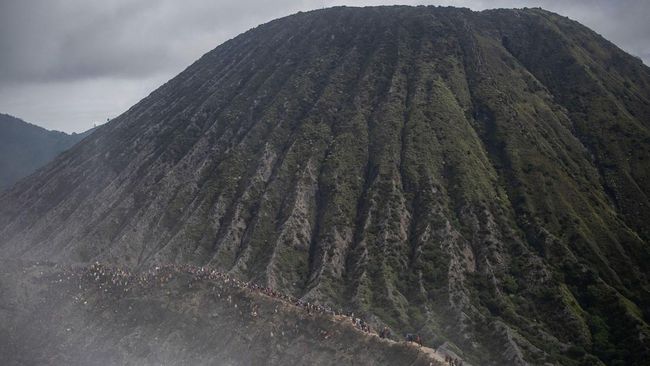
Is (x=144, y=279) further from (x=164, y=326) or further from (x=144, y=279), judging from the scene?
(x=164, y=326)

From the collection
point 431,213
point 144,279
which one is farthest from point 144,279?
point 431,213

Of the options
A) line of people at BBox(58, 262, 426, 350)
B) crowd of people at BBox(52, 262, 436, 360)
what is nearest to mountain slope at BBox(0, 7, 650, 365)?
crowd of people at BBox(52, 262, 436, 360)

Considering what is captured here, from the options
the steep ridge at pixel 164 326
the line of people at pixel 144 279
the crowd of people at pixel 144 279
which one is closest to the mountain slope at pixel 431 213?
the crowd of people at pixel 144 279

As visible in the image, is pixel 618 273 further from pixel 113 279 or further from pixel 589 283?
pixel 113 279

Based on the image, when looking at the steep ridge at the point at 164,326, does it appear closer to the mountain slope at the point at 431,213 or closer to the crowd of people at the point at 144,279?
the crowd of people at the point at 144,279

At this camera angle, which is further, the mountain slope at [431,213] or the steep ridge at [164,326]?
the mountain slope at [431,213]

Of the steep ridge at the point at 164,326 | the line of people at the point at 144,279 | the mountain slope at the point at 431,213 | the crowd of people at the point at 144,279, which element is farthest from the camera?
the mountain slope at the point at 431,213

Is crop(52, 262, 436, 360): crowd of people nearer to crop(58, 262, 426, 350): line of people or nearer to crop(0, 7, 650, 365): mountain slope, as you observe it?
crop(58, 262, 426, 350): line of people

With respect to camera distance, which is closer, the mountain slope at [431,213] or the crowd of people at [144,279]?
the crowd of people at [144,279]

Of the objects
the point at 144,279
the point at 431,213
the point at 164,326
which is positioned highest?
the point at 431,213

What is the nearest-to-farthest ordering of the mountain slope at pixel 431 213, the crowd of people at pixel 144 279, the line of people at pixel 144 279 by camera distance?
the crowd of people at pixel 144 279, the line of people at pixel 144 279, the mountain slope at pixel 431 213
